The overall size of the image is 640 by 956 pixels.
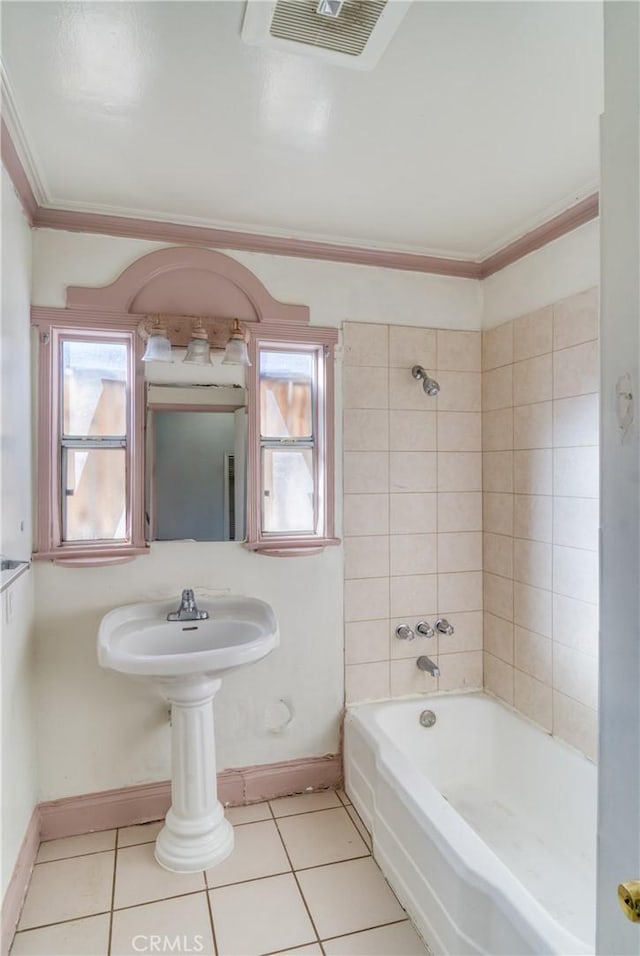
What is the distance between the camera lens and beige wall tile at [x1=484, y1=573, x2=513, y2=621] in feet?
8.18

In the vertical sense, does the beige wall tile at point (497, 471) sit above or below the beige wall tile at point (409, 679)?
above

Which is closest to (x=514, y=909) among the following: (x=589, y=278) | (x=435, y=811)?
(x=435, y=811)

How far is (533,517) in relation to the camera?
7.65ft

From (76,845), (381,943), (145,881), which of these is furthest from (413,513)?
(76,845)

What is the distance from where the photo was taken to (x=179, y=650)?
7.09 ft

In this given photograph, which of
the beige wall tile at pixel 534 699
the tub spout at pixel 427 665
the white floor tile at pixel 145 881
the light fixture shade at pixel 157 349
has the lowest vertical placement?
the white floor tile at pixel 145 881

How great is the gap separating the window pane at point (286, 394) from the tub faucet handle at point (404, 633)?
1.00m

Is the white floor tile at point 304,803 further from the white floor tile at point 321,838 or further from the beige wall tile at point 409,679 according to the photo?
the beige wall tile at point 409,679

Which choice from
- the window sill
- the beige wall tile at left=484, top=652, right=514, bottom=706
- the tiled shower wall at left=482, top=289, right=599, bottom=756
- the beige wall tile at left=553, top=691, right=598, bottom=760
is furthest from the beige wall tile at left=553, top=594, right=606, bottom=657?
the window sill

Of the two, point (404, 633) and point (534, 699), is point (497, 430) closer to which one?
point (404, 633)

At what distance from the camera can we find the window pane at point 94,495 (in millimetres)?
2211

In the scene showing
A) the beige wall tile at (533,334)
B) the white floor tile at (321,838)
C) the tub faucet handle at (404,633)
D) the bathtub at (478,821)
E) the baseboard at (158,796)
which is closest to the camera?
the bathtub at (478,821)

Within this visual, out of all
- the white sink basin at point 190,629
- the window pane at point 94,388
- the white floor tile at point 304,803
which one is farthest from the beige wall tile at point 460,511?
the window pane at point 94,388

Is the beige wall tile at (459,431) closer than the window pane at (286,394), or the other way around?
the window pane at (286,394)
